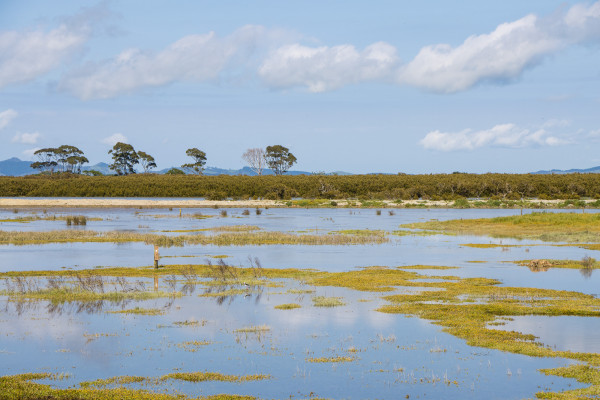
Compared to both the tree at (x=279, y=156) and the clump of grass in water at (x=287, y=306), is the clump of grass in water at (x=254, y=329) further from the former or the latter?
the tree at (x=279, y=156)

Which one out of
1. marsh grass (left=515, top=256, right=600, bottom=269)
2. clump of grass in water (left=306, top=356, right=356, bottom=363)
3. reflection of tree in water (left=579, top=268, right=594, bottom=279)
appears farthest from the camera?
marsh grass (left=515, top=256, right=600, bottom=269)

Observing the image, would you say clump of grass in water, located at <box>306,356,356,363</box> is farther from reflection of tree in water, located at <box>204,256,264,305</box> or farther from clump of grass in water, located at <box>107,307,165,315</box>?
reflection of tree in water, located at <box>204,256,264,305</box>

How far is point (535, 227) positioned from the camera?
56.6 m

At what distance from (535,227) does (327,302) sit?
37.8 metres

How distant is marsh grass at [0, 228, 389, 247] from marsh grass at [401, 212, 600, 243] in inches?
440

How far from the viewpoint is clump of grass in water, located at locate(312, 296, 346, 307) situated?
23.2 meters

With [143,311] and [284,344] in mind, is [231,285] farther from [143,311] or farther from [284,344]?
[284,344]

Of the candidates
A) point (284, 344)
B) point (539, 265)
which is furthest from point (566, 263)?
point (284, 344)

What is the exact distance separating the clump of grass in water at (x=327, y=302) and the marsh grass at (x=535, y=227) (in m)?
28.9

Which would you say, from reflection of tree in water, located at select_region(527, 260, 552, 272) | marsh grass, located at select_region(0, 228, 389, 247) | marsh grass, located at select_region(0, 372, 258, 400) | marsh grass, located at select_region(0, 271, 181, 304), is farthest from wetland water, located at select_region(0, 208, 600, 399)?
marsh grass, located at select_region(0, 228, 389, 247)

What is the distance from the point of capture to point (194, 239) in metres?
47.3

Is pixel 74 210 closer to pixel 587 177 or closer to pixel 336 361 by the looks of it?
pixel 336 361

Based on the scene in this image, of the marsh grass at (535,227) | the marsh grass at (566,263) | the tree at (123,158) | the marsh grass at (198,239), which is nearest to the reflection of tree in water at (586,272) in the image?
the marsh grass at (566,263)

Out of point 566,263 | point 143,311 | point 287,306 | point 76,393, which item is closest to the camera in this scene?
point 76,393
